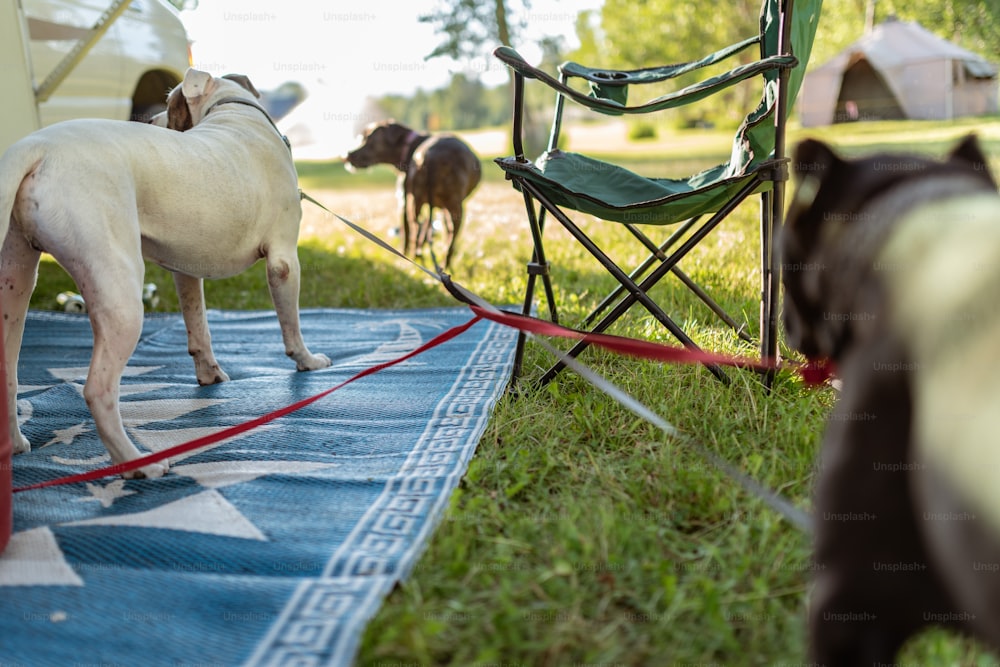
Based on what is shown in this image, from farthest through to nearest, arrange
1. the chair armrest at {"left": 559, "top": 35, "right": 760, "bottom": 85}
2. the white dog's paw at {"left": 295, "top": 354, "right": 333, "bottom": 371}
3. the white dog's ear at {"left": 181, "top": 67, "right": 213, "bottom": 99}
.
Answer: the white dog's paw at {"left": 295, "top": 354, "right": 333, "bottom": 371} < the chair armrest at {"left": 559, "top": 35, "right": 760, "bottom": 85} < the white dog's ear at {"left": 181, "top": 67, "right": 213, "bottom": 99}

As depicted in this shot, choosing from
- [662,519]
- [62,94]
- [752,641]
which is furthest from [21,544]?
[62,94]

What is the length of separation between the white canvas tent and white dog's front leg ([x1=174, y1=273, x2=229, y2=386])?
21762 millimetres

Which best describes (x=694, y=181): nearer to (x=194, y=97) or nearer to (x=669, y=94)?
(x=669, y=94)

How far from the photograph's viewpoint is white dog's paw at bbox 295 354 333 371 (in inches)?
140

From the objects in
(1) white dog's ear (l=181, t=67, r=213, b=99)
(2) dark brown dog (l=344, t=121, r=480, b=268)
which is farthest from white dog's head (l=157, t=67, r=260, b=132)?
(2) dark brown dog (l=344, t=121, r=480, b=268)

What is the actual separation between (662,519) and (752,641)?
503 millimetres

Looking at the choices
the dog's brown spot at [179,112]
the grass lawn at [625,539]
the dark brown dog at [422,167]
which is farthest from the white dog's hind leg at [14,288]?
the dark brown dog at [422,167]

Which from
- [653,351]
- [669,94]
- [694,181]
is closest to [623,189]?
[694,181]

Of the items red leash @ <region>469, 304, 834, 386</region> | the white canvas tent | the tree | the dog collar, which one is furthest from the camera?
the white canvas tent

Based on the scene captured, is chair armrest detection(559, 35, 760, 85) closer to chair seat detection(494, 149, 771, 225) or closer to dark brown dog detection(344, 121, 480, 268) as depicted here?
chair seat detection(494, 149, 771, 225)

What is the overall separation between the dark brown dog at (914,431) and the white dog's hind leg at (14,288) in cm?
221

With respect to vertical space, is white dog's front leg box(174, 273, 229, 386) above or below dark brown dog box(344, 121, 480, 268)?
below

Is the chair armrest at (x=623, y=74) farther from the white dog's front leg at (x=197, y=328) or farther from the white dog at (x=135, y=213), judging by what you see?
the white dog's front leg at (x=197, y=328)

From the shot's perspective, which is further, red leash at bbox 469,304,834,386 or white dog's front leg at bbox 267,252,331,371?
white dog's front leg at bbox 267,252,331,371
